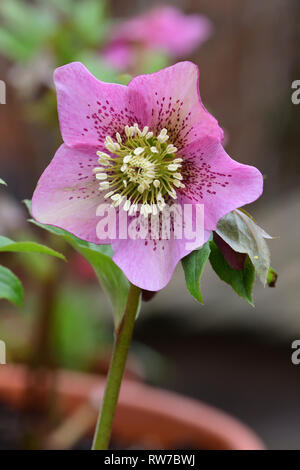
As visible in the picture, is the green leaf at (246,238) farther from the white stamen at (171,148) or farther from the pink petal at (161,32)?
the pink petal at (161,32)

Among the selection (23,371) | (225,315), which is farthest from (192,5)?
(23,371)

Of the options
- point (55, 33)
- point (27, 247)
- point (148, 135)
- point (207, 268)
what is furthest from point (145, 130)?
point (207, 268)

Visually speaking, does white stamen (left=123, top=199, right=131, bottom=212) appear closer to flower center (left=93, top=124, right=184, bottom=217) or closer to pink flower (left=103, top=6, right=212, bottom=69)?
flower center (left=93, top=124, right=184, bottom=217)

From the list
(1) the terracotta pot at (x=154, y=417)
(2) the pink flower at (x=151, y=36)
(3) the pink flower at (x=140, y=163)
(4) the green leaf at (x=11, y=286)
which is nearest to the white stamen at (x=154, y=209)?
(3) the pink flower at (x=140, y=163)

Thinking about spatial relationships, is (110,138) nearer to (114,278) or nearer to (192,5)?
(114,278)

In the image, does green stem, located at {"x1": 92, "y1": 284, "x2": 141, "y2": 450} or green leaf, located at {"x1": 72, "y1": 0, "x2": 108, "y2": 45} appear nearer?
green stem, located at {"x1": 92, "y1": 284, "x2": 141, "y2": 450}

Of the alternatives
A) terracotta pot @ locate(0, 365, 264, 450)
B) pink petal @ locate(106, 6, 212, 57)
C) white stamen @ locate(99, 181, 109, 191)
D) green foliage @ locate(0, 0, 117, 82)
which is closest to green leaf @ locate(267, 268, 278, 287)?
white stamen @ locate(99, 181, 109, 191)
